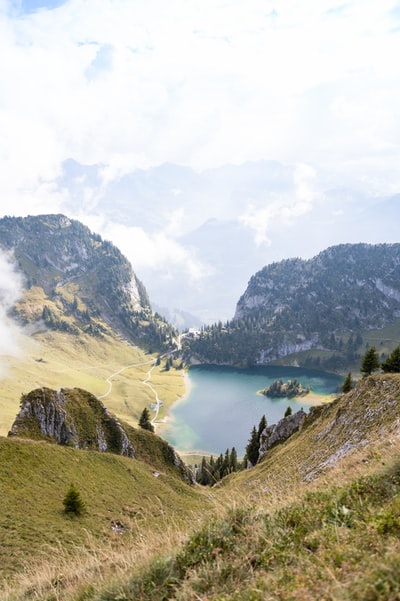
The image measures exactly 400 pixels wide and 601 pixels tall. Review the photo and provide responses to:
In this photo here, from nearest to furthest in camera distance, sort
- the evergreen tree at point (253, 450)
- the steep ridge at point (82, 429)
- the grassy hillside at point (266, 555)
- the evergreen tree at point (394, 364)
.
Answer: the grassy hillside at point (266, 555) < the steep ridge at point (82, 429) < the evergreen tree at point (394, 364) < the evergreen tree at point (253, 450)

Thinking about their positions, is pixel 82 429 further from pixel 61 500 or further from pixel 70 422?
pixel 61 500

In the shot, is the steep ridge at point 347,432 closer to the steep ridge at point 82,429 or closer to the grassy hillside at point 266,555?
the grassy hillside at point 266,555

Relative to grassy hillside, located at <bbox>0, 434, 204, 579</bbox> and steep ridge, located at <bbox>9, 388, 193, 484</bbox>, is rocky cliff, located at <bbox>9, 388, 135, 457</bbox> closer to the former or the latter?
steep ridge, located at <bbox>9, 388, 193, 484</bbox>

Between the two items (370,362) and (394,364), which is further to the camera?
(370,362)

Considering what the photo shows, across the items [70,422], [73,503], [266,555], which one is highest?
[266,555]

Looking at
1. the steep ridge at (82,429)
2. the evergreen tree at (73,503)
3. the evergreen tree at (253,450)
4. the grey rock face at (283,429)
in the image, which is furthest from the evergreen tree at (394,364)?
the evergreen tree at (73,503)

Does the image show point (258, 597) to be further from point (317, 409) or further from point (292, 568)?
point (317, 409)

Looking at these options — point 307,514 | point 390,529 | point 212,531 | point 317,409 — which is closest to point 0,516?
point 212,531

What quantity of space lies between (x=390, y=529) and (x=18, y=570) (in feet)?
62.7

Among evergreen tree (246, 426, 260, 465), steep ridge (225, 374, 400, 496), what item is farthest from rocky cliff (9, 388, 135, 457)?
evergreen tree (246, 426, 260, 465)

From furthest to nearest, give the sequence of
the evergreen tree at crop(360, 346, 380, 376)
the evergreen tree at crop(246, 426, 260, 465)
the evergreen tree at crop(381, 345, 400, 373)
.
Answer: the evergreen tree at crop(246, 426, 260, 465)
the evergreen tree at crop(360, 346, 380, 376)
the evergreen tree at crop(381, 345, 400, 373)

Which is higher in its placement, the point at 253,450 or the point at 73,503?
the point at 73,503

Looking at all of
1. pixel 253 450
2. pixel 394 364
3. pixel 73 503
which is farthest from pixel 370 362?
pixel 73 503

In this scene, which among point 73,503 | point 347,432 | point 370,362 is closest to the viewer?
point 73,503
